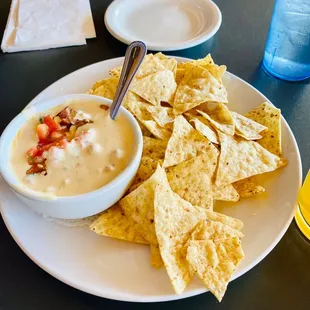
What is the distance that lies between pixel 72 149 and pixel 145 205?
0.75 ft

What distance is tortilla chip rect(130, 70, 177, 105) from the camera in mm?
1293

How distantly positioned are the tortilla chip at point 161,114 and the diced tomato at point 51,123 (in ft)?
0.86

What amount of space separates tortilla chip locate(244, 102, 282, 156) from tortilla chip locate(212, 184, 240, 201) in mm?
199

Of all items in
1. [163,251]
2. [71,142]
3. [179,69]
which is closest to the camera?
[163,251]

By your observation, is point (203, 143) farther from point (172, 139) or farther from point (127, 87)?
point (127, 87)

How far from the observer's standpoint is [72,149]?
3.59 ft

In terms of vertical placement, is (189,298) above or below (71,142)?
below

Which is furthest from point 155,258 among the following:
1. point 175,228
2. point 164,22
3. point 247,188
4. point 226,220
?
point 164,22

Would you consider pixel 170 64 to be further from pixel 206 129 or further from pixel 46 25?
pixel 46 25

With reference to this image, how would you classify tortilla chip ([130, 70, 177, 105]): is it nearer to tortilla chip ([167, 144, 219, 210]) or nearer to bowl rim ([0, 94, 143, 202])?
bowl rim ([0, 94, 143, 202])

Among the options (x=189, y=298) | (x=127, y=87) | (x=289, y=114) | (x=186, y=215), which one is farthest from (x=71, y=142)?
(x=289, y=114)

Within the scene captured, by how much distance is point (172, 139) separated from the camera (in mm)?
1165

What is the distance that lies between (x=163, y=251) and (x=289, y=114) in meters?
0.77

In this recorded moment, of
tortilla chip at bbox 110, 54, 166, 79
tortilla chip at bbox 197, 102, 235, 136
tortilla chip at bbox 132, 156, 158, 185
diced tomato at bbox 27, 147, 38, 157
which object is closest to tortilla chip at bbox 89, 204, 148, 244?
tortilla chip at bbox 132, 156, 158, 185
